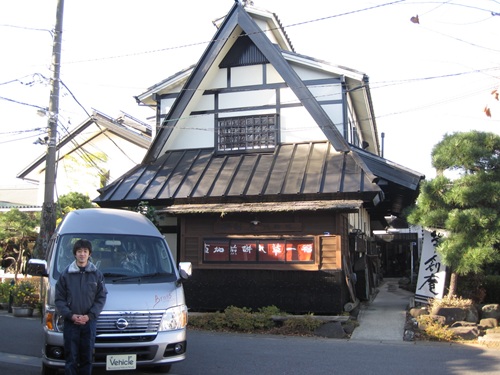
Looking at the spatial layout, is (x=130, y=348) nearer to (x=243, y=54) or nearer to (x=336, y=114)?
(x=336, y=114)

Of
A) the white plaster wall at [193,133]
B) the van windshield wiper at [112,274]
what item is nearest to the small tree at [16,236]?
the white plaster wall at [193,133]

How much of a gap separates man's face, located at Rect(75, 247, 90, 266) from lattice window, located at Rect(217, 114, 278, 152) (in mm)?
9495

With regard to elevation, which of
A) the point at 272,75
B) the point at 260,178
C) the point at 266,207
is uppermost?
the point at 272,75

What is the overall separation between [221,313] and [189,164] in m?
4.78

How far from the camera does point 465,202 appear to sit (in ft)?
36.9

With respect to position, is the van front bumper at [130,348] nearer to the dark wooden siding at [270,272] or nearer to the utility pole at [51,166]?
the dark wooden siding at [270,272]

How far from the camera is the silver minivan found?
638cm

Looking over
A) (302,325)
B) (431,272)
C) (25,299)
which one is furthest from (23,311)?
(431,272)

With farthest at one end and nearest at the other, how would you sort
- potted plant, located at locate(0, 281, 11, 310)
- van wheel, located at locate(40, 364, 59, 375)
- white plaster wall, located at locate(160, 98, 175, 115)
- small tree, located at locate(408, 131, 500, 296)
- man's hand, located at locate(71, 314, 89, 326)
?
white plaster wall, located at locate(160, 98, 175, 115) < potted plant, located at locate(0, 281, 11, 310) < small tree, located at locate(408, 131, 500, 296) < van wheel, located at locate(40, 364, 59, 375) < man's hand, located at locate(71, 314, 89, 326)

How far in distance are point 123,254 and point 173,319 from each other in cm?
155

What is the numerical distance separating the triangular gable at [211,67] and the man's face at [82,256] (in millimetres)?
9010

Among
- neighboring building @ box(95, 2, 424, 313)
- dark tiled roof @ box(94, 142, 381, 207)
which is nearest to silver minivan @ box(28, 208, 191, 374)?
neighboring building @ box(95, 2, 424, 313)

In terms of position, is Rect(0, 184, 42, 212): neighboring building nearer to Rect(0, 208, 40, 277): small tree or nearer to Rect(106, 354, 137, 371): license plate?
Rect(0, 208, 40, 277): small tree

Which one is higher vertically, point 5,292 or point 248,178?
point 248,178
